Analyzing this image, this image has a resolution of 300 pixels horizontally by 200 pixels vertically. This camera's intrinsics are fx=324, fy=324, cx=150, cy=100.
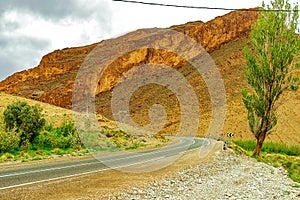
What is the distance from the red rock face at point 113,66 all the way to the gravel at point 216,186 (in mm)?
84537

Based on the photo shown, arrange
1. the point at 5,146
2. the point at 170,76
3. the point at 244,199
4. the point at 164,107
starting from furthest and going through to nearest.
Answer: the point at 170,76, the point at 164,107, the point at 5,146, the point at 244,199

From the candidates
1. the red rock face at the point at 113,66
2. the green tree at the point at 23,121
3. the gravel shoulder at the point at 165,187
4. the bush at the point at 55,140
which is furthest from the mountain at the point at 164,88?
the gravel shoulder at the point at 165,187

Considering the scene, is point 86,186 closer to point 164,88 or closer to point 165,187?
point 165,187

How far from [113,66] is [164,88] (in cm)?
2608

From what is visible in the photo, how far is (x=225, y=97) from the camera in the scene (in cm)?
7381

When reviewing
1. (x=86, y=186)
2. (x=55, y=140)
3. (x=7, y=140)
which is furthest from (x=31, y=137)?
(x=86, y=186)

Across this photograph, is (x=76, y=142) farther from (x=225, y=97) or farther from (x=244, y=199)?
(x=225, y=97)

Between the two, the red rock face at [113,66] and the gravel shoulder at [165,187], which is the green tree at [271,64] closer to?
the gravel shoulder at [165,187]

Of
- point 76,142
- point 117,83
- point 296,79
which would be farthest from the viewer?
point 117,83

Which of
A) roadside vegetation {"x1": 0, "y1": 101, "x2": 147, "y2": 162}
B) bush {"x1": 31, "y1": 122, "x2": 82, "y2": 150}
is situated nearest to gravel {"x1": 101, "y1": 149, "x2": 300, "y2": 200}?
roadside vegetation {"x1": 0, "y1": 101, "x2": 147, "y2": 162}

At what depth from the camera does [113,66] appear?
10906cm

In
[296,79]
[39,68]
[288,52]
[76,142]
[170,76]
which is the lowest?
[76,142]

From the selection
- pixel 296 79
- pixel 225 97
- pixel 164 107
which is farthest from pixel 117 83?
pixel 296 79

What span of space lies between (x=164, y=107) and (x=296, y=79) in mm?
60623
